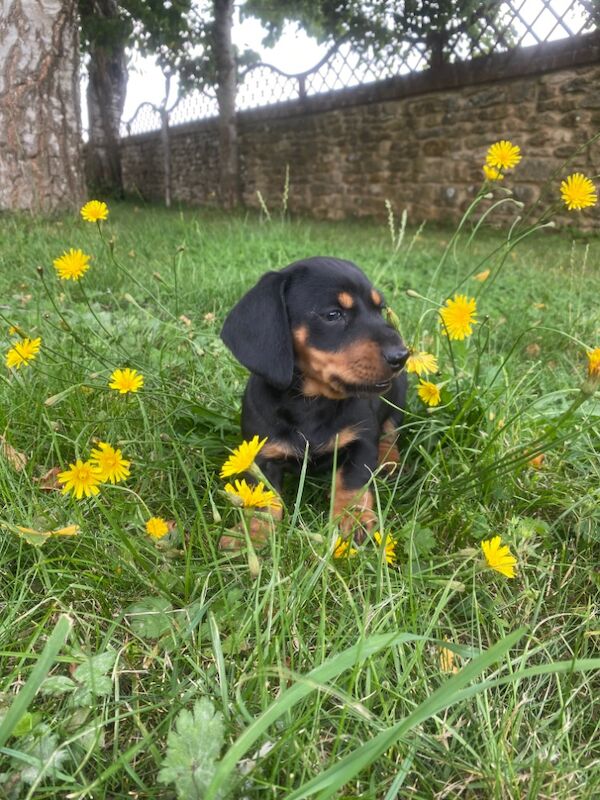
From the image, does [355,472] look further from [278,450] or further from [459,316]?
[459,316]

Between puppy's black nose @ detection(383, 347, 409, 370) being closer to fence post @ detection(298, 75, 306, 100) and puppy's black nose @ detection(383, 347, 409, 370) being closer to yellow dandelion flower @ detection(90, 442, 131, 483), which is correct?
yellow dandelion flower @ detection(90, 442, 131, 483)

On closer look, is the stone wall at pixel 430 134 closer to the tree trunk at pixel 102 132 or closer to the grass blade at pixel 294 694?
the tree trunk at pixel 102 132

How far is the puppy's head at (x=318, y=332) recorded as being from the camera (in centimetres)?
194

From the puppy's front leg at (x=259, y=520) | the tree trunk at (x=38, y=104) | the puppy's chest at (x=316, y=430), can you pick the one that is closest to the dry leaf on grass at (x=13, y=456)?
the puppy's front leg at (x=259, y=520)

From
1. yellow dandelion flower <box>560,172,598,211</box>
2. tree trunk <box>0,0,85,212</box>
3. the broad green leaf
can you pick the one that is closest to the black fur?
yellow dandelion flower <box>560,172,598,211</box>

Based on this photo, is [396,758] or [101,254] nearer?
[396,758]

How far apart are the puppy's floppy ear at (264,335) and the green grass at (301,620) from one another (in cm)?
35

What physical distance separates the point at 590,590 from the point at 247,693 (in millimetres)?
940

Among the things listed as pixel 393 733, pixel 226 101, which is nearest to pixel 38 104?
pixel 393 733

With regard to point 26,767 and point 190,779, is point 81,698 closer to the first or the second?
point 26,767

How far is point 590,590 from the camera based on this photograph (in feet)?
5.14

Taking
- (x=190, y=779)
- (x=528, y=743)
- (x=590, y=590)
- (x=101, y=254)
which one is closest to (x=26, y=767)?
(x=190, y=779)

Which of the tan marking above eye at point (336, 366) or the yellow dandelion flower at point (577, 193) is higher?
the yellow dandelion flower at point (577, 193)

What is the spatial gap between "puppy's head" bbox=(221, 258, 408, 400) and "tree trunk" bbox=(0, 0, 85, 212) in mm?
4977
